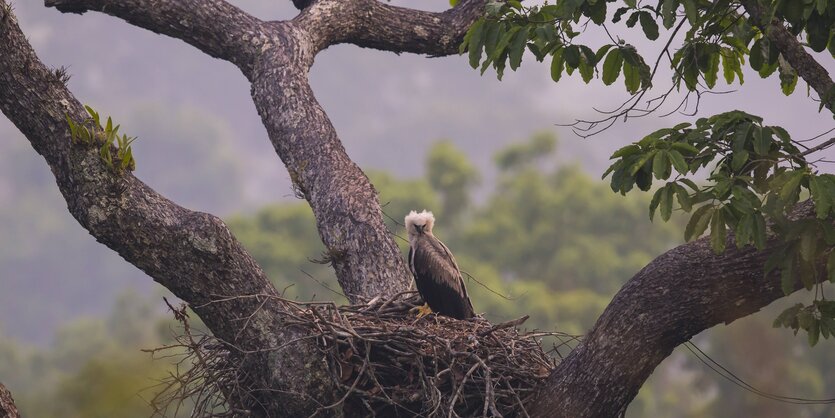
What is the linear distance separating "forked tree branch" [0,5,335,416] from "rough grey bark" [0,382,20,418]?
2.95 ft

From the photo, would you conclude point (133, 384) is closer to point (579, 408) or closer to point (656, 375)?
point (579, 408)

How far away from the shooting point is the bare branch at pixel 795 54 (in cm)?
616

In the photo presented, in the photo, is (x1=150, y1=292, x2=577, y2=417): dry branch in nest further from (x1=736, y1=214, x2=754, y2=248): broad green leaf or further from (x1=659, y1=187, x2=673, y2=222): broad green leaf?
(x1=736, y1=214, x2=754, y2=248): broad green leaf

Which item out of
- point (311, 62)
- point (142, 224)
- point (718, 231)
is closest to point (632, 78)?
point (718, 231)

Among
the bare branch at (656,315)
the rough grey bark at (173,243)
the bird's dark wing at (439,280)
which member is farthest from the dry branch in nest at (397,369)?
the bird's dark wing at (439,280)

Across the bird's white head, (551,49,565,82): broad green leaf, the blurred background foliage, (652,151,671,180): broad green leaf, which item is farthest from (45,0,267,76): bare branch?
the blurred background foliage

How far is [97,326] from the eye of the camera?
77.1 metres

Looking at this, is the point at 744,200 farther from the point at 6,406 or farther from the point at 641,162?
the point at 6,406

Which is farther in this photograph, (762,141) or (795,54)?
(795,54)

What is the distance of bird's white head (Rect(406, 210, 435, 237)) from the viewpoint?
9.26m

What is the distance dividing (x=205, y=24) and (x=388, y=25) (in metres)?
1.55

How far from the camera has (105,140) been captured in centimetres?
612

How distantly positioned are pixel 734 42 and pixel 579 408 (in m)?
2.27

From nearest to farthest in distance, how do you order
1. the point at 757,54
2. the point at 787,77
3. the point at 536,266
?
the point at 757,54, the point at 787,77, the point at 536,266
